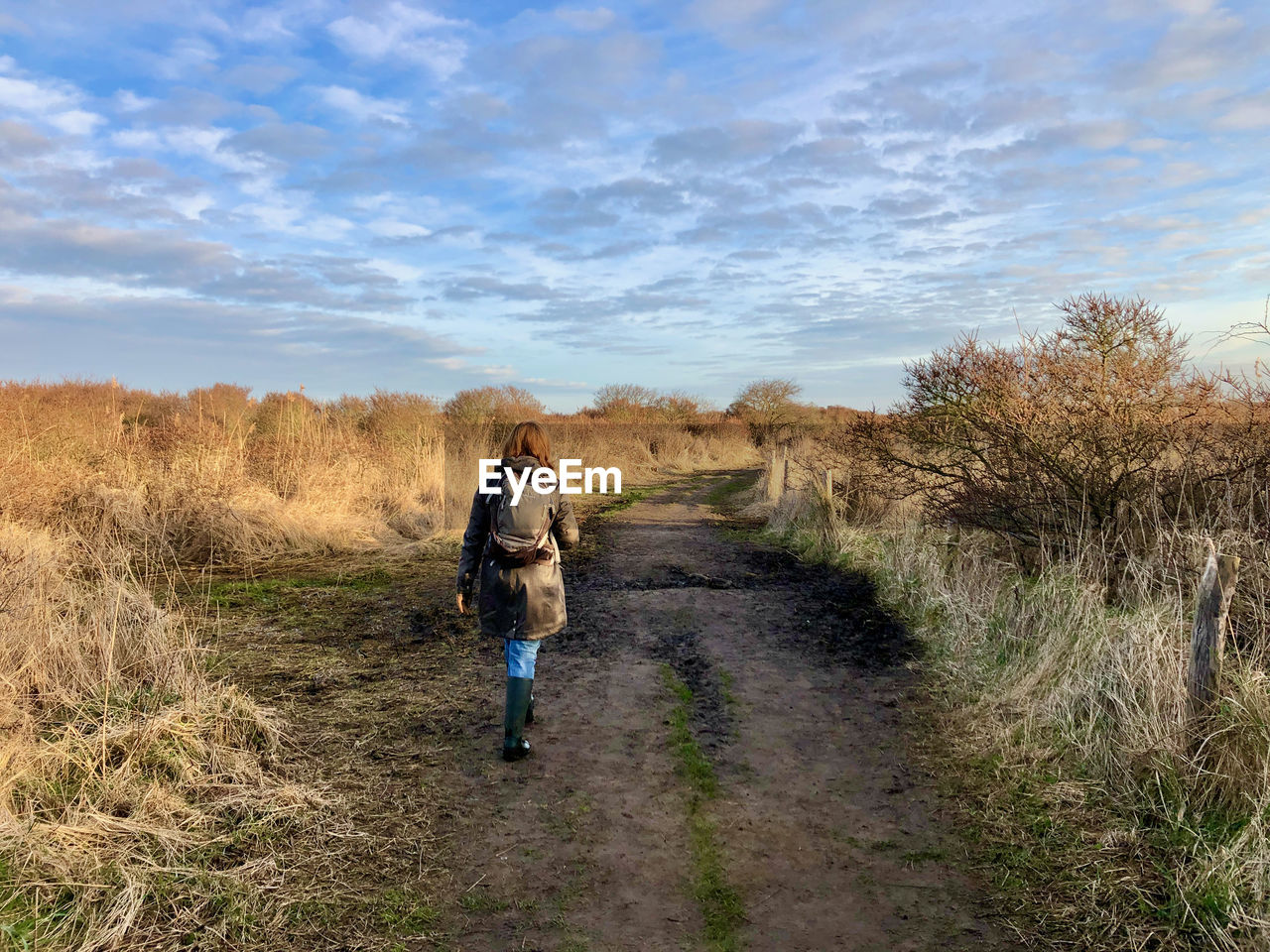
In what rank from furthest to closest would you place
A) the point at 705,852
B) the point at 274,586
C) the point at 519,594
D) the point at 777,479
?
the point at 777,479 < the point at 274,586 < the point at 519,594 < the point at 705,852

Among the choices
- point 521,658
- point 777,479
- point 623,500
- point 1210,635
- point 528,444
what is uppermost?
point 528,444

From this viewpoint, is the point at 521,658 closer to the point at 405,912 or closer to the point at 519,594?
the point at 519,594

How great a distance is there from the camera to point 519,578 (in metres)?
4.50

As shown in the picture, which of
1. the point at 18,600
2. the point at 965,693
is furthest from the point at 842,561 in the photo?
the point at 18,600

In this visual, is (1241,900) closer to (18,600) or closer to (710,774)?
(710,774)

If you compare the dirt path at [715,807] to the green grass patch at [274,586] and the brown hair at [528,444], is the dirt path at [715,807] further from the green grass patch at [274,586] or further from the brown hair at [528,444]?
the green grass patch at [274,586]

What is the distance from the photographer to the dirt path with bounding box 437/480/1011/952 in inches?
121

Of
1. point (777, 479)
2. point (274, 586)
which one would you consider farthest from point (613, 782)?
point (777, 479)

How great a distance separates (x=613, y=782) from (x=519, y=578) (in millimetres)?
1229

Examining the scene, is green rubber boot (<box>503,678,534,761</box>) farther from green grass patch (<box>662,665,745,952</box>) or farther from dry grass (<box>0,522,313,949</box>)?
dry grass (<box>0,522,313,949</box>)

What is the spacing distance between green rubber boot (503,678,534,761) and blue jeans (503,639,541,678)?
38 mm

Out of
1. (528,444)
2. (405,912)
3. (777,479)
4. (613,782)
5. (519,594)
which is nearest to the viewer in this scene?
(405,912)

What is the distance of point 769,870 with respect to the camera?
342 cm

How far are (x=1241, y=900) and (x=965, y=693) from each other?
2.47m
